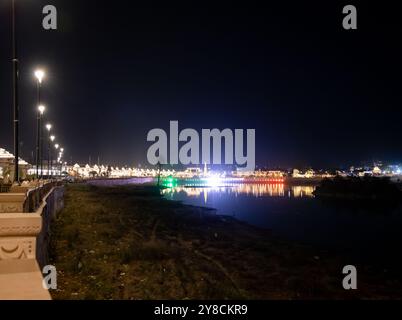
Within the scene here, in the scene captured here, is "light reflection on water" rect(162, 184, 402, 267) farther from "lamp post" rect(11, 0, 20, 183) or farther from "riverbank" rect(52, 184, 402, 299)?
"lamp post" rect(11, 0, 20, 183)

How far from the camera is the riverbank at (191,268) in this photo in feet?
55.5

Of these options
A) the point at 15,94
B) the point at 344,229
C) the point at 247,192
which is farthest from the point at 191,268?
the point at 247,192

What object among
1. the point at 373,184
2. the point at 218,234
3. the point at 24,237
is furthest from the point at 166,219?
the point at 373,184

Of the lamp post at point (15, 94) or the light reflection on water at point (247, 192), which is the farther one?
the light reflection on water at point (247, 192)

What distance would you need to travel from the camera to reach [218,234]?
35.6 m

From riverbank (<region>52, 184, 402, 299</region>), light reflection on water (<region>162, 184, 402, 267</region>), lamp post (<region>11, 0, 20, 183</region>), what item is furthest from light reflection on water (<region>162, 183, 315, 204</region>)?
lamp post (<region>11, 0, 20, 183</region>)

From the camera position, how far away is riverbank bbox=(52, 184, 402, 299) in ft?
55.5

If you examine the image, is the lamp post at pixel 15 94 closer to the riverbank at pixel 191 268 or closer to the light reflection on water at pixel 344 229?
the riverbank at pixel 191 268

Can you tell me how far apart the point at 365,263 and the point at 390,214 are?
4144 centimetres

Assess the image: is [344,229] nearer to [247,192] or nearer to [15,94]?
[15,94]

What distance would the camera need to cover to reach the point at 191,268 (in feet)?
70.6

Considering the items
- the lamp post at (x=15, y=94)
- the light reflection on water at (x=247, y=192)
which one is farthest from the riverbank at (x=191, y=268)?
the light reflection on water at (x=247, y=192)
